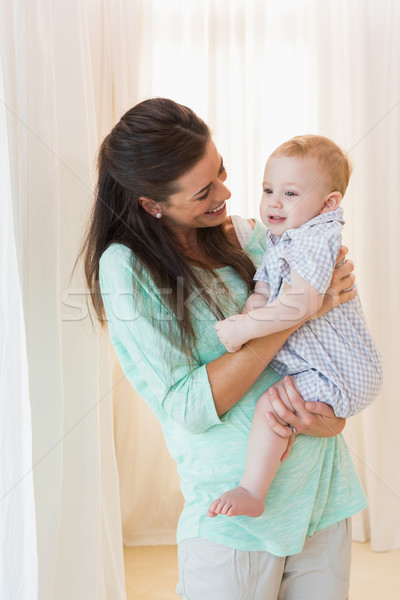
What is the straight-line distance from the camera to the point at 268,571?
1.06 m

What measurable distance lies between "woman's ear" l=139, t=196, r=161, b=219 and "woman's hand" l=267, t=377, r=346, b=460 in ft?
1.37

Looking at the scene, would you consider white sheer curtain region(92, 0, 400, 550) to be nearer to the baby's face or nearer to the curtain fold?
the curtain fold

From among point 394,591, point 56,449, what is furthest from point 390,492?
point 56,449

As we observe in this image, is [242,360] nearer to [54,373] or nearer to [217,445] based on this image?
[217,445]

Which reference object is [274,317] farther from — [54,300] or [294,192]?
[54,300]

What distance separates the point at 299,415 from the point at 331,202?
0.45 meters

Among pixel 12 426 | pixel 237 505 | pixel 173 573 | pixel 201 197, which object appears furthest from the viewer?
pixel 173 573

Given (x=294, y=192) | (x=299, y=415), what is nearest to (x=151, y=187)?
(x=294, y=192)

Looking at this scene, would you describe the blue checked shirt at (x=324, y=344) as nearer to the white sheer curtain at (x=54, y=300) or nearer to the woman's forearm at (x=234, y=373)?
the woman's forearm at (x=234, y=373)

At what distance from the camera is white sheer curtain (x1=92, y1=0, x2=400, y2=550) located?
8.50ft

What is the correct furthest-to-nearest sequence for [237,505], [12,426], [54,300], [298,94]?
[298,94] < [54,300] < [12,426] < [237,505]

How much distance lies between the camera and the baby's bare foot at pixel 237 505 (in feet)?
3.31

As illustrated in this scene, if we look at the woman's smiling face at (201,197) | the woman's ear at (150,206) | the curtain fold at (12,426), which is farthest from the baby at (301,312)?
the curtain fold at (12,426)

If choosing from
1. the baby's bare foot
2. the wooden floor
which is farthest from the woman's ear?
the wooden floor
